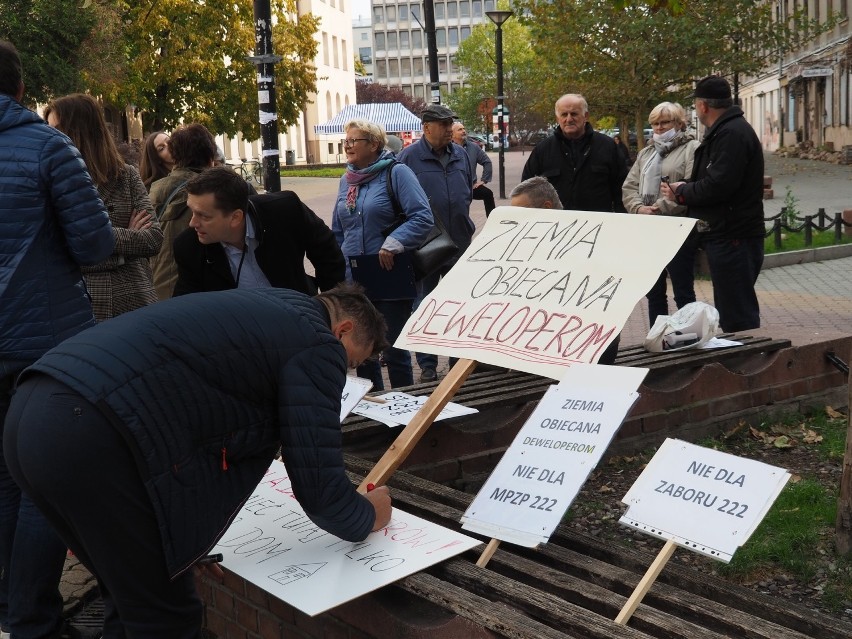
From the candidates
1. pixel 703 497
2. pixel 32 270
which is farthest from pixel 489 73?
pixel 703 497

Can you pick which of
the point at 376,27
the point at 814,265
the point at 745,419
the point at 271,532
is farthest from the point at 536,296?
the point at 376,27

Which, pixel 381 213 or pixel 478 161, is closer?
pixel 381 213

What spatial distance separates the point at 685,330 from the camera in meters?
5.61

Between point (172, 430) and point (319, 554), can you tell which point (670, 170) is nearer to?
point (319, 554)

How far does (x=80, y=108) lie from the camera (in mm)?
4441

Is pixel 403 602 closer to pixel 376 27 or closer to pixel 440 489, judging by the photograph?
pixel 440 489

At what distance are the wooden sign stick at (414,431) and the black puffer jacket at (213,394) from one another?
0.93 metres

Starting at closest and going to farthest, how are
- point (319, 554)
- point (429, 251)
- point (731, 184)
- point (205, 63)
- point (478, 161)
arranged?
point (319, 554), point (731, 184), point (429, 251), point (478, 161), point (205, 63)

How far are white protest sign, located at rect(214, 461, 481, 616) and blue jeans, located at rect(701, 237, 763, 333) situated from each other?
10.9ft

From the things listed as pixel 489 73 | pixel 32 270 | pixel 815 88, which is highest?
pixel 489 73

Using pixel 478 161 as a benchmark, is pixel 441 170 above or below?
above

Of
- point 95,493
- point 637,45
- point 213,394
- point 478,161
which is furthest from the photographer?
point 637,45

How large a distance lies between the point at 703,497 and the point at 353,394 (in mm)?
1938

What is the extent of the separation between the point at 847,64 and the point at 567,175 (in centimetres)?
3287
